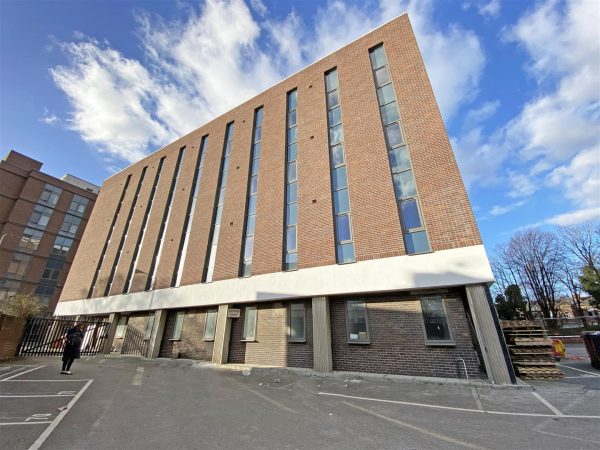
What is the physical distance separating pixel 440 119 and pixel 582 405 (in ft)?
35.2

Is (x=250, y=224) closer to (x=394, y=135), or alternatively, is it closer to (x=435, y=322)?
(x=394, y=135)

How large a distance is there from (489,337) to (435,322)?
169cm

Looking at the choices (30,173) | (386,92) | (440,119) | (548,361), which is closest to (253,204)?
(386,92)

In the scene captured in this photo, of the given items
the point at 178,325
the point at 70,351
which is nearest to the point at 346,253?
the point at 70,351

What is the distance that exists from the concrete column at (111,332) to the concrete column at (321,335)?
18063 mm

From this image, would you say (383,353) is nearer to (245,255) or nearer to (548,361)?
(548,361)

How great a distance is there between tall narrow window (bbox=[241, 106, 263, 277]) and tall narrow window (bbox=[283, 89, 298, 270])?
92.9 inches

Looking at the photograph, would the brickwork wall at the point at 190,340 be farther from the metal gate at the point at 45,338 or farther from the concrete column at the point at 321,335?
the concrete column at the point at 321,335

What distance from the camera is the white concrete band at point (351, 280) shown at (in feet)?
32.0

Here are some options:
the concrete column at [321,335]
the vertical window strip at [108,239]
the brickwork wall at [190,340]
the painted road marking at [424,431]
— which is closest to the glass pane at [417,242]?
the concrete column at [321,335]

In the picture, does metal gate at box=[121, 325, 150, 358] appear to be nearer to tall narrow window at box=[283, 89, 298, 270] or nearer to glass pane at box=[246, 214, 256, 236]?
glass pane at box=[246, 214, 256, 236]

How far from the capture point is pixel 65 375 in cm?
1045

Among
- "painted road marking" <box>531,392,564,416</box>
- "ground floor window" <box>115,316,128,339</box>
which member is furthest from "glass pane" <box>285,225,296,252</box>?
"ground floor window" <box>115,316,128,339</box>

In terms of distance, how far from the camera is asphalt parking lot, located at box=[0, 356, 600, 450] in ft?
15.2
